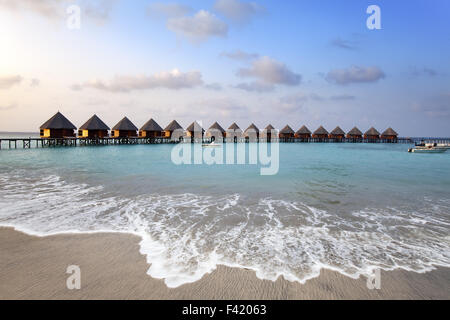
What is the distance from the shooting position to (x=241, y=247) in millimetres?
3506

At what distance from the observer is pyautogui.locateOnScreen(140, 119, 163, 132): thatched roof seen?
124 feet

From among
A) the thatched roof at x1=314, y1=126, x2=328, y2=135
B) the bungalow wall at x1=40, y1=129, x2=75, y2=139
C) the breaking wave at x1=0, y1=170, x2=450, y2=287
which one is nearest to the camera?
the breaking wave at x1=0, y1=170, x2=450, y2=287

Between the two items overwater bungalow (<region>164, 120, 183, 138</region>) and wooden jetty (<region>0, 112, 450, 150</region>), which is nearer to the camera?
wooden jetty (<region>0, 112, 450, 150</region>)

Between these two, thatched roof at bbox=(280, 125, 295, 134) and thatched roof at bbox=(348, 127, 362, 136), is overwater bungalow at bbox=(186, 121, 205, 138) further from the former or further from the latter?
thatched roof at bbox=(348, 127, 362, 136)

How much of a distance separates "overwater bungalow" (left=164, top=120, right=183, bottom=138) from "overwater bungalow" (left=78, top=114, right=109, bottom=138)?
406 inches

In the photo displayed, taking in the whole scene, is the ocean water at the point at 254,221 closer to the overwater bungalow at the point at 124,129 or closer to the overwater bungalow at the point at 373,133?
the overwater bungalow at the point at 124,129

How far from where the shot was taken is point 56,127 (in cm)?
2816

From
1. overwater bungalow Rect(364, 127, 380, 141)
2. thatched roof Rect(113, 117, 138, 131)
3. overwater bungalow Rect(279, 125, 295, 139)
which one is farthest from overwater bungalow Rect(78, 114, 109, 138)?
overwater bungalow Rect(364, 127, 380, 141)

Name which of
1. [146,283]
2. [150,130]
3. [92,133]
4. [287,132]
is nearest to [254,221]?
[146,283]

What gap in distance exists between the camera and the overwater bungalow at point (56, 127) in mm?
28156

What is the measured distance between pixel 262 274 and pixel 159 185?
20.9 feet

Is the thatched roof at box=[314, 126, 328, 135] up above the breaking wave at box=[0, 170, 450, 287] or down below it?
above
